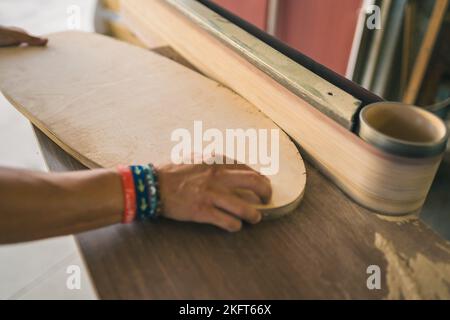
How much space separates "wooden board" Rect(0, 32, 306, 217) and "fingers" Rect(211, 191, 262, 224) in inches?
1.4

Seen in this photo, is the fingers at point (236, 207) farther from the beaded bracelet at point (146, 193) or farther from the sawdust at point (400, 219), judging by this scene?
the sawdust at point (400, 219)

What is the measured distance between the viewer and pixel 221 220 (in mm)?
738

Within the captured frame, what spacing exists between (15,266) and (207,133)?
1168 mm

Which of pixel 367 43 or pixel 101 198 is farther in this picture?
pixel 367 43

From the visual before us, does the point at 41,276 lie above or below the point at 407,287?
below

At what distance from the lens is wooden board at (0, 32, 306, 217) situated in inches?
34.8

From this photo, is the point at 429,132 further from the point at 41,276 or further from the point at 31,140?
the point at 31,140

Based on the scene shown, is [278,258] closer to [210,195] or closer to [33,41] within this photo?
[210,195]

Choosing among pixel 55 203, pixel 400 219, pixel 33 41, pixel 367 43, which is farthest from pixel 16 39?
pixel 367 43

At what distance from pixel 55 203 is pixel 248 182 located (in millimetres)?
362
